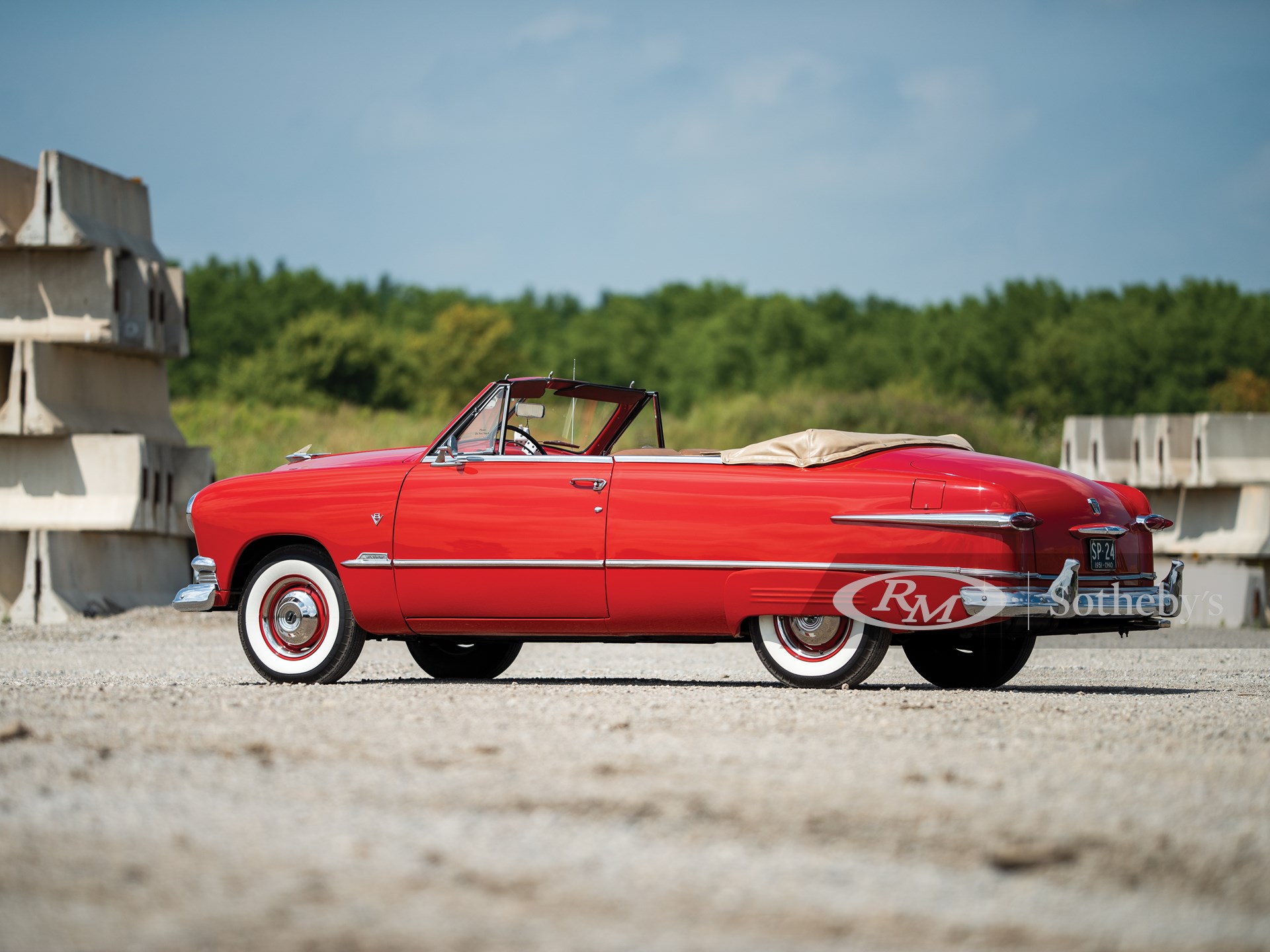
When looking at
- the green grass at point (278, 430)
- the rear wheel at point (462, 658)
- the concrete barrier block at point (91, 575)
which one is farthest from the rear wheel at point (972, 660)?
the green grass at point (278, 430)

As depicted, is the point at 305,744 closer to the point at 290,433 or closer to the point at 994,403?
the point at 290,433

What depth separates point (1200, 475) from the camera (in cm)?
2070

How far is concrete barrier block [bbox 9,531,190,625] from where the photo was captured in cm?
1669

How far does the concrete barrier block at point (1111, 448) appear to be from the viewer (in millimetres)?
21625

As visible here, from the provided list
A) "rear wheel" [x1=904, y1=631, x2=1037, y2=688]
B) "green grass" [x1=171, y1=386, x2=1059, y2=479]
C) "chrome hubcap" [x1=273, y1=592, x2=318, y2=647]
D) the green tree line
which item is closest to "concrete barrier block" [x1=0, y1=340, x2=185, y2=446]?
"chrome hubcap" [x1=273, y1=592, x2=318, y2=647]

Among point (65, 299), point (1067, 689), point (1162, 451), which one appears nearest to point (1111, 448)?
point (1162, 451)

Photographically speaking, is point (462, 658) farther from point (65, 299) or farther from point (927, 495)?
point (65, 299)

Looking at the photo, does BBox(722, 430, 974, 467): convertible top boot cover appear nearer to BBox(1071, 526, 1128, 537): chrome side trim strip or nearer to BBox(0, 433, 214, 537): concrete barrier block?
BBox(1071, 526, 1128, 537): chrome side trim strip

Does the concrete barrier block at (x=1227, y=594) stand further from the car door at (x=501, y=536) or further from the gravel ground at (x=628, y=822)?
the car door at (x=501, y=536)

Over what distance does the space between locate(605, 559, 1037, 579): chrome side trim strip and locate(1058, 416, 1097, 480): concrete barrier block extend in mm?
14814

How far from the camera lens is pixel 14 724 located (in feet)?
19.9

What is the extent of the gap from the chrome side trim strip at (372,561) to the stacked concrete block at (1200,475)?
1382 cm

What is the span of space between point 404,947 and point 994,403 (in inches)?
2613

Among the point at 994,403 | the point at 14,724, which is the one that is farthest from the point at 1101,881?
the point at 994,403
